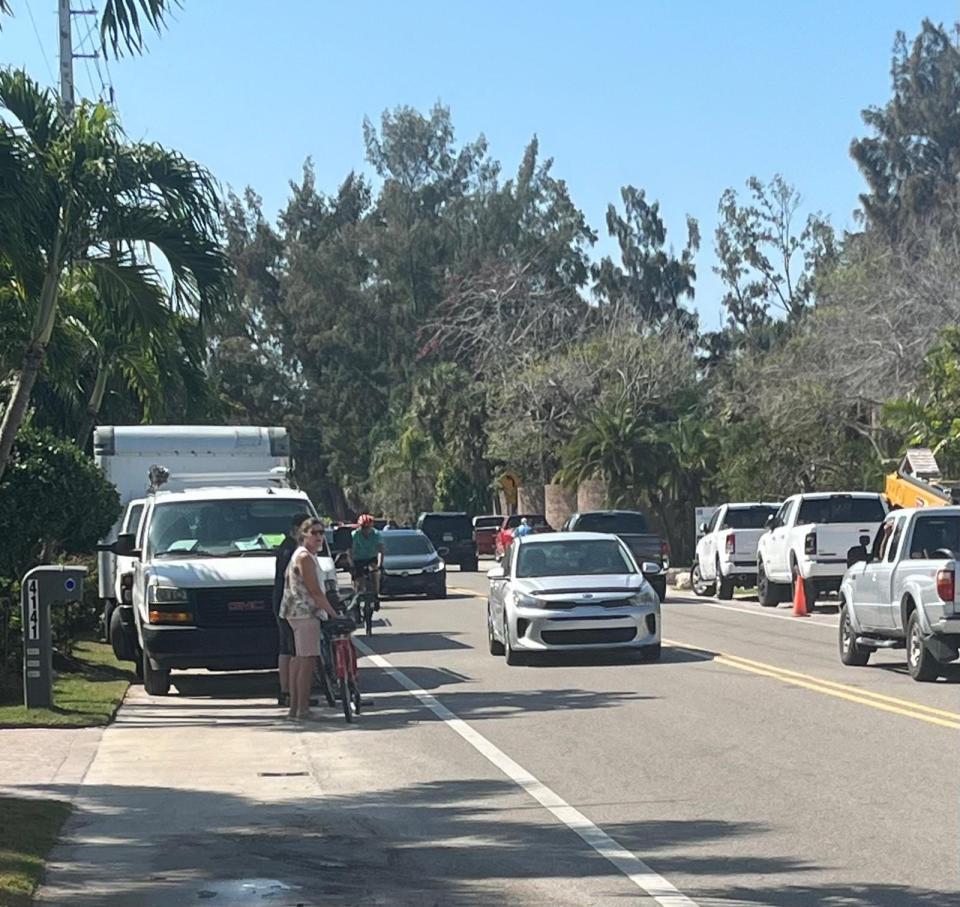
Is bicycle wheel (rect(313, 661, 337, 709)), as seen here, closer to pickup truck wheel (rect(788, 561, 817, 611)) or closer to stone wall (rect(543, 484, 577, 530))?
pickup truck wheel (rect(788, 561, 817, 611))

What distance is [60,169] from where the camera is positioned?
17.5m

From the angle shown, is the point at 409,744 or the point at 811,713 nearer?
the point at 409,744

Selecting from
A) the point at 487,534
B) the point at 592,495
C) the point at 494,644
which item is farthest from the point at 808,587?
the point at 487,534

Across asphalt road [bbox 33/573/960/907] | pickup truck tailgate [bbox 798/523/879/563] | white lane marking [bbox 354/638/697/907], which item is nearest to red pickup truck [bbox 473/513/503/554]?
pickup truck tailgate [bbox 798/523/879/563]

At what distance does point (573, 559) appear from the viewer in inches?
916

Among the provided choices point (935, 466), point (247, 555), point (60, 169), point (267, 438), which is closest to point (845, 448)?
point (935, 466)

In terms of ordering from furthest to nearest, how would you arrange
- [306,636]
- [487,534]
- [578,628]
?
[487,534]
[578,628]
[306,636]

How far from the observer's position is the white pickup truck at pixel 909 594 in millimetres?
18234

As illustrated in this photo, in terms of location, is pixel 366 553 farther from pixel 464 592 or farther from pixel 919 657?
pixel 464 592

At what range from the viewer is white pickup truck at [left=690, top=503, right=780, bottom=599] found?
38.2 m

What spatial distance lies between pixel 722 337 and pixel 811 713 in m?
75.9

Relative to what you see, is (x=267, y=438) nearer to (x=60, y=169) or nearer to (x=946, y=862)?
(x=60, y=169)

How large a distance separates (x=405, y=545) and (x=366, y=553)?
1321 centimetres

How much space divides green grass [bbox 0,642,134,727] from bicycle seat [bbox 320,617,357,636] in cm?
219
